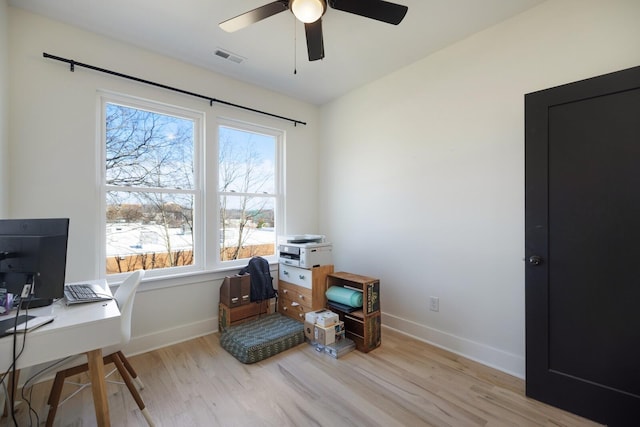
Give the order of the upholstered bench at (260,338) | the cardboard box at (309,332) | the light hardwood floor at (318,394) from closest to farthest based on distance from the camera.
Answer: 1. the light hardwood floor at (318,394)
2. the upholstered bench at (260,338)
3. the cardboard box at (309,332)

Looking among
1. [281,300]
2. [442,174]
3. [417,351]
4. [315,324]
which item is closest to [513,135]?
[442,174]

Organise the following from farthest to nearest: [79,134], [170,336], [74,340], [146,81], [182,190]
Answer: [182,190], [170,336], [146,81], [79,134], [74,340]

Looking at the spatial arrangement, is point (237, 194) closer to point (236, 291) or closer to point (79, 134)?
point (236, 291)

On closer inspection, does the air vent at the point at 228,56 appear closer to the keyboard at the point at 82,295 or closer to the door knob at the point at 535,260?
the keyboard at the point at 82,295

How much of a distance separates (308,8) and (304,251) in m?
2.07

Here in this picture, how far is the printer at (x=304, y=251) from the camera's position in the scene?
292 cm

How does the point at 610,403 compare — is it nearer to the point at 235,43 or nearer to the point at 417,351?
the point at 417,351

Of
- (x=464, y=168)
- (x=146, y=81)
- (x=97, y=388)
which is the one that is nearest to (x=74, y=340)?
(x=97, y=388)

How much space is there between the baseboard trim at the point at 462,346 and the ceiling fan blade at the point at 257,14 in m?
2.91

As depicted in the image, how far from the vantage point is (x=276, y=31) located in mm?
2350

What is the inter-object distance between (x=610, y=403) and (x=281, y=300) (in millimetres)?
2736

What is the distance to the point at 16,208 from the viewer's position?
6.71ft

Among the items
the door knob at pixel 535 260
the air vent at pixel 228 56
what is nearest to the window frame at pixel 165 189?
the air vent at pixel 228 56

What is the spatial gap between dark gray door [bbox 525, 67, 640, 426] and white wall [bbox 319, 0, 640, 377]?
0.92 feet
